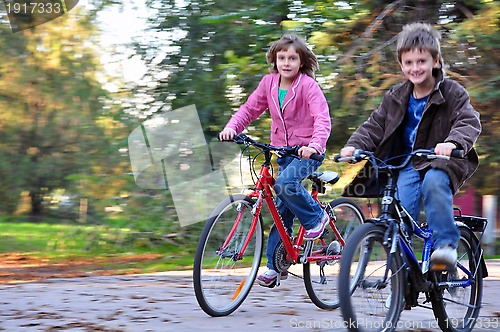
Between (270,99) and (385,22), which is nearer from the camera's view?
(270,99)

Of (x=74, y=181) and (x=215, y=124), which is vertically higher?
(x=215, y=124)

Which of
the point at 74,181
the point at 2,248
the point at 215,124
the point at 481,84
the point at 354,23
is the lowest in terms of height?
the point at 2,248

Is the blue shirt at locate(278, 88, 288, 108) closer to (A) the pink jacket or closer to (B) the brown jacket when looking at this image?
(A) the pink jacket

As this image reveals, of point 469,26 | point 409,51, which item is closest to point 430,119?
point 409,51

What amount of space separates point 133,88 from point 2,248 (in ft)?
11.7

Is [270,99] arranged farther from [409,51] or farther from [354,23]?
[354,23]

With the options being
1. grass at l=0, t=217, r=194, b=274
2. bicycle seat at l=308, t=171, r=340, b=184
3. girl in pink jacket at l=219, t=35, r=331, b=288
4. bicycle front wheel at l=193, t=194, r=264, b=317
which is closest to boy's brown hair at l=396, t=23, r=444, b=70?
girl in pink jacket at l=219, t=35, r=331, b=288

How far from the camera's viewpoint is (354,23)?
333 inches

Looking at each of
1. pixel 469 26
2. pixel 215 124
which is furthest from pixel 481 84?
pixel 215 124

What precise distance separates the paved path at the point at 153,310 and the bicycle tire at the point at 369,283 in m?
0.60

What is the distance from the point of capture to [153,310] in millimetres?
4801

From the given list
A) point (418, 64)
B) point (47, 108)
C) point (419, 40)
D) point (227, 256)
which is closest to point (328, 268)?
point (227, 256)

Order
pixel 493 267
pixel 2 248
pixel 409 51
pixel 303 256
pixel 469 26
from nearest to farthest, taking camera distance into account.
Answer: pixel 409 51, pixel 303 256, pixel 493 267, pixel 469 26, pixel 2 248

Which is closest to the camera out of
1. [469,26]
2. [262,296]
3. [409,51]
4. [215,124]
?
[409,51]
